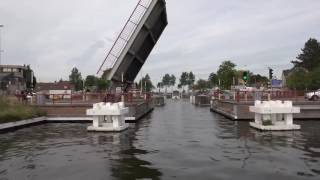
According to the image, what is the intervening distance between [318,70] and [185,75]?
9780 centimetres

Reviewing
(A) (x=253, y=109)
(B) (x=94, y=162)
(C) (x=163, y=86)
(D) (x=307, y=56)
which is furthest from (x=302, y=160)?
(C) (x=163, y=86)

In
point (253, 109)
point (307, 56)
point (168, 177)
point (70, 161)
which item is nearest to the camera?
point (168, 177)

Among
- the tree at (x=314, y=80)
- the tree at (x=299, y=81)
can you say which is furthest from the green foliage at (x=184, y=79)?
the tree at (x=314, y=80)

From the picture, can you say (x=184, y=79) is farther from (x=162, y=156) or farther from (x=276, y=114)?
(x=162, y=156)

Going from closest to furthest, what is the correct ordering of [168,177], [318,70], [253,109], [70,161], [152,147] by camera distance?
[168,177] → [70,161] → [152,147] → [253,109] → [318,70]

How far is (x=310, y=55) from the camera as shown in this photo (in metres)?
104

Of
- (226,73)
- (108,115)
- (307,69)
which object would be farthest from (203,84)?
(108,115)

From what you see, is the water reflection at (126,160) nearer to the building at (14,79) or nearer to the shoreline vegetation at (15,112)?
the shoreline vegetation at (15,112)

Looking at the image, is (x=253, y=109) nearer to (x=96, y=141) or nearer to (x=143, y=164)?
(x=96, y=141)

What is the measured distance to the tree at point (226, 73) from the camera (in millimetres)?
80688

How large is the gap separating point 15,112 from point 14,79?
6091 cm

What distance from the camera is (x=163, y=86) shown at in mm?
177000

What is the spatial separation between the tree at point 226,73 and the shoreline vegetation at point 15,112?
56483mm

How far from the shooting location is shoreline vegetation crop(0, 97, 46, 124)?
21894 millimetres
